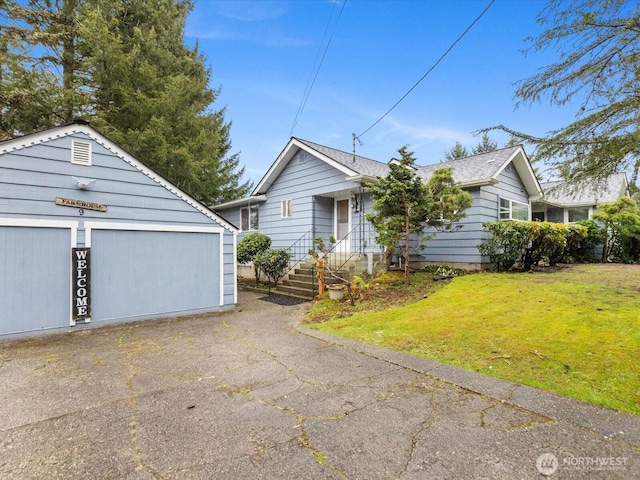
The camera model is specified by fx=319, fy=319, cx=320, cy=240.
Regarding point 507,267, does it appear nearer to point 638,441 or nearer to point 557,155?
point 557,155

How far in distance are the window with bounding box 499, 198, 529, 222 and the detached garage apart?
10.3 metres

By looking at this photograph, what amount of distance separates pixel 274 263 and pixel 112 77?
10.4m

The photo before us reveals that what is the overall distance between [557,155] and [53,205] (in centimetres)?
853

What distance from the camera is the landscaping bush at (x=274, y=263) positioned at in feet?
36.6

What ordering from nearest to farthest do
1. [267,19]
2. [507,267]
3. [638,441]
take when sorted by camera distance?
1. [638,441]
2. [507,267]
3. [267,19]

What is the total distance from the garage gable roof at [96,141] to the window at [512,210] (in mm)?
9791

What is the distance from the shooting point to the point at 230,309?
8258 mm

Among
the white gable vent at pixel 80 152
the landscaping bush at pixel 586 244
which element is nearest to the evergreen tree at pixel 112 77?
the white gable vent at pixel 80 152

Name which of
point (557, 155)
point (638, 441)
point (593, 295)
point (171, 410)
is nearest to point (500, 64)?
point (557, 155)

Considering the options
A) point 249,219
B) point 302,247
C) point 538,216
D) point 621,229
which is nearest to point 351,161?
point 302,247

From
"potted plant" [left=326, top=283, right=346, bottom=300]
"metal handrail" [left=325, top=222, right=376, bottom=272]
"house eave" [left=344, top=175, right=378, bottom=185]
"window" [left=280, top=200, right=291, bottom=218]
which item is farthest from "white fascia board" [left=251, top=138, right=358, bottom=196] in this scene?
"potted plant" [left=326, top=283, right=346, bottom=300]

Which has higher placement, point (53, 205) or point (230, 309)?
point (53, 205)

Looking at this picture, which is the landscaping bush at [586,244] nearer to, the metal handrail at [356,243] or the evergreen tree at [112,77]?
the metal handrail at [356,243]

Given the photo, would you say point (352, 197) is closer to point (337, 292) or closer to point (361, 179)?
point (361, 179)
